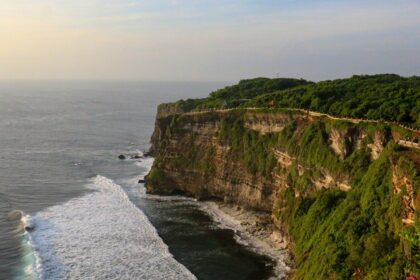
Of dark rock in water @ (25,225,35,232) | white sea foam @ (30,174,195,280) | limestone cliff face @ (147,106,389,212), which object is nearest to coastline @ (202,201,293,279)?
limestone cliff face @ (147,106,389,212)

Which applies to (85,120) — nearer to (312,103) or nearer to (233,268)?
(312,103)

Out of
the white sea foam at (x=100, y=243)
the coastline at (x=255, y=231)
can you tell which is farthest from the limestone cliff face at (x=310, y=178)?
the white sea foam at (x=100, y=243)

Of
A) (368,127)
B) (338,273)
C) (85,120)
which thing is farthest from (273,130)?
(85,120)

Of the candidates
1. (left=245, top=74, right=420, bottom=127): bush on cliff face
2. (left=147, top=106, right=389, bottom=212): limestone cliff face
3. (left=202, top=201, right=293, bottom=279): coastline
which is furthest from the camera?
(left=147, top=106, right=389, bottom=212): limestone cliff face

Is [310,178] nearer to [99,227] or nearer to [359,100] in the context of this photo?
[359,100]

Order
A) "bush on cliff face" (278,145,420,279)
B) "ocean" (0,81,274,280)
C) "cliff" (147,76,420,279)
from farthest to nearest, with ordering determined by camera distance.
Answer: "ocean" (0,81,274,280), "cliff" (147,76,420,279), "bush on cliff face" (278,145,420,279)

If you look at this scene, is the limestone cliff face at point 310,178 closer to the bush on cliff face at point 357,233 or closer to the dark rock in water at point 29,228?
the bush on cliff face at point 357,233

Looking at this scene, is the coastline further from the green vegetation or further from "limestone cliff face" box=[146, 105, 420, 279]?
Answer: the green vegetation

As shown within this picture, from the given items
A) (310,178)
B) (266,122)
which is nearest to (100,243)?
(310,178)
